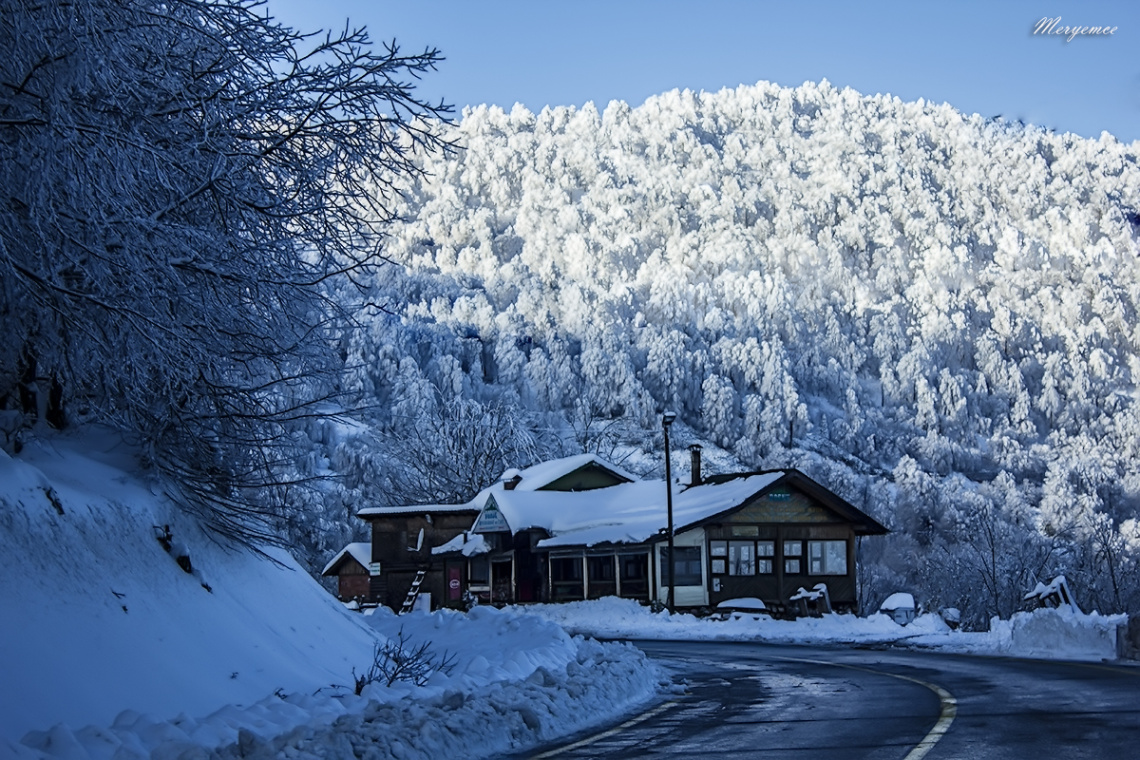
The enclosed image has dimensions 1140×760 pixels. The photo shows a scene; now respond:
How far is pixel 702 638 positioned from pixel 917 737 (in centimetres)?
2436

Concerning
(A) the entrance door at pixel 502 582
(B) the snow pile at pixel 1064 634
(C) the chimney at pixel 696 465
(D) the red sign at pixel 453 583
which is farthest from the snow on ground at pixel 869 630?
(C) the chimney at pixel 696 465

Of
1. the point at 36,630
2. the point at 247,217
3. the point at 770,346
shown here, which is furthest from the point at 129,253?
the point at 770,346

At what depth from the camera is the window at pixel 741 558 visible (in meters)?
46.6

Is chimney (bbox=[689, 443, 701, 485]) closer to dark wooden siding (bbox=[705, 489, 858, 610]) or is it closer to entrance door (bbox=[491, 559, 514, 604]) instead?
dark wooden siding (bbox=[705, 489, 858, 610])

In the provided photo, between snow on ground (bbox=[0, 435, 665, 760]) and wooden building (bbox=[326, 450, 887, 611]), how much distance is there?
109 ft

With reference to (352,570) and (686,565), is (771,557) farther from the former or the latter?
(352,570)

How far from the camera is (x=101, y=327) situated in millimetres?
8336

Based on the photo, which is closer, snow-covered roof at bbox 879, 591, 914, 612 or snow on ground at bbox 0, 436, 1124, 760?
snow on ground at bbox 0, 436, 1124, 760

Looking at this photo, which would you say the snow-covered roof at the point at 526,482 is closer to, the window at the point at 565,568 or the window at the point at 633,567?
the window at the point at 565,568

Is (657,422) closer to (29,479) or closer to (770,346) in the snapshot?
(770,346)

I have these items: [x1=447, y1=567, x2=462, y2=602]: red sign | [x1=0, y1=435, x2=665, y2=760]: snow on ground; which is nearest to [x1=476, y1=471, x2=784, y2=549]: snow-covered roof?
[x1=447, y1=567, x2=462, y2=602]: red sign

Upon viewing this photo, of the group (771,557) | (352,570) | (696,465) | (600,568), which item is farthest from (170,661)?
(352,570)

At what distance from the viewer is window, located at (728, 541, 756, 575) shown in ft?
153

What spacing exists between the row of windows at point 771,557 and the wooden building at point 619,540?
1.6 inches
